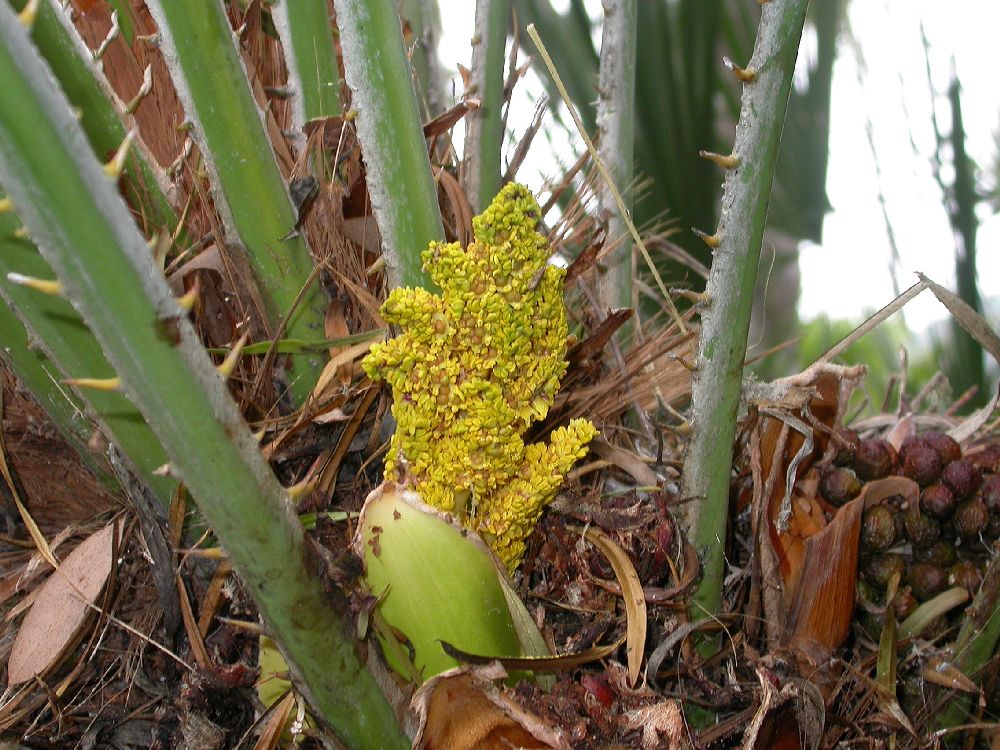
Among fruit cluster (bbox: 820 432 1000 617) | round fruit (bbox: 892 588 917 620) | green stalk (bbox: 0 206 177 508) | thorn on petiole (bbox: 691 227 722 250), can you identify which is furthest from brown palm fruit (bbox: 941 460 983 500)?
green stalk (bbox: 0 206 177 508)

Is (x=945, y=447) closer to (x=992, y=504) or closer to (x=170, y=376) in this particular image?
(x=992, y=504)

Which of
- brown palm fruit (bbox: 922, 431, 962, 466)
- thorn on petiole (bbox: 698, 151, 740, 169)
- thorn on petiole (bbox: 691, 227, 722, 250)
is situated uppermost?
thorn on petiole (bbox: 698, 151, 740, 169)

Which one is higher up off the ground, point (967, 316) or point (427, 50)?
point (427, 50)

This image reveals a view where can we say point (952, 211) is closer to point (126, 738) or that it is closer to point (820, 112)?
point (820, 112)

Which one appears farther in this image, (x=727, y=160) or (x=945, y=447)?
(x=945, y=447)

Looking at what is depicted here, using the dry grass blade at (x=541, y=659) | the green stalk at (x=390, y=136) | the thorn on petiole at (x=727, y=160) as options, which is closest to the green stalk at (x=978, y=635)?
the dry grass blade at (x=541, y=659)

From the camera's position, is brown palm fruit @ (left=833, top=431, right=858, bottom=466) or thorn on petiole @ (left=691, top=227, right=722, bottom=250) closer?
thorn on petiole @ (left=691, top=227, right=722, bottom=250)

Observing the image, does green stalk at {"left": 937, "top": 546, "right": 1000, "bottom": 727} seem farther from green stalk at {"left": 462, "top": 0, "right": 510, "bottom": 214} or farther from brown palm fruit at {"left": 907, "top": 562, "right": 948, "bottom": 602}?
green stalk at {"left": 462, "top": 0, "right": 510, "bottom": 214}

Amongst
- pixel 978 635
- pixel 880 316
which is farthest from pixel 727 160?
pixel 978 635
